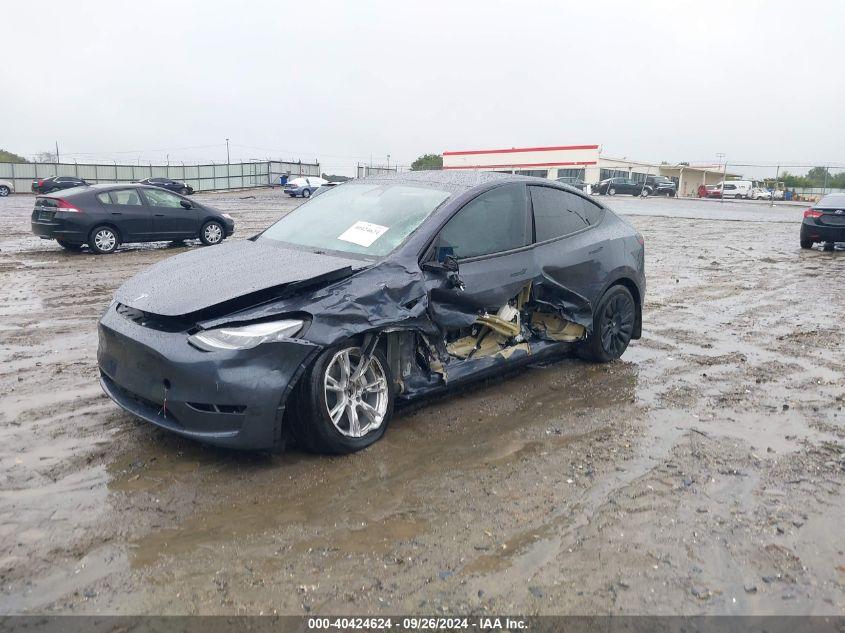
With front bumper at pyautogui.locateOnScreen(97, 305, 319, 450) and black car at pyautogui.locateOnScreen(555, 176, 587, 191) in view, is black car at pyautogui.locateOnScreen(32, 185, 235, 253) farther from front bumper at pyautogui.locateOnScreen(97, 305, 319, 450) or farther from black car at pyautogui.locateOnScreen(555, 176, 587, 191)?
front bumper at pyautogui.locateOnScreen(97, 305, 319, 450)

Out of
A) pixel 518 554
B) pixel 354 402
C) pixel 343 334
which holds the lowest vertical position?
pixel 518 554

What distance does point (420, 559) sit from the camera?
3096mm

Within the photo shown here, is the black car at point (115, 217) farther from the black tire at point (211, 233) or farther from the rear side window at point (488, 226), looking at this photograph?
the rear side window at point (488, 226)

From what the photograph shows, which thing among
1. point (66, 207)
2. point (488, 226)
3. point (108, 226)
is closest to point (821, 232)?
point (488, 226)

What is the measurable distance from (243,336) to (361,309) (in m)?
0.71

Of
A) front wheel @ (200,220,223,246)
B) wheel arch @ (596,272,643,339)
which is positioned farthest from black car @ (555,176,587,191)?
front wheel @ (200,220,223,246)

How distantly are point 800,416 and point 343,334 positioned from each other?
11.1 feet

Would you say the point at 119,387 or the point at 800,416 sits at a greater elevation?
the point at 119,387

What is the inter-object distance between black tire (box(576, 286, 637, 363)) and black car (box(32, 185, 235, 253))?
10453mm

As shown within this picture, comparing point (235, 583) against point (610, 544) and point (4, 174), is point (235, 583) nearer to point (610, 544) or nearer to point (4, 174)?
point (610, 544)

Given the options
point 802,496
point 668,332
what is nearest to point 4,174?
point 668,332

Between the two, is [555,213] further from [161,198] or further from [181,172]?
[181,172]

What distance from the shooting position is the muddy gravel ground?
9.43 ft

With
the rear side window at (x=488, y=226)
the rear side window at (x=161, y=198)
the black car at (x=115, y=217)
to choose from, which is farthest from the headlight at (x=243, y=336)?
the rear side window at (x=161, y=198)
